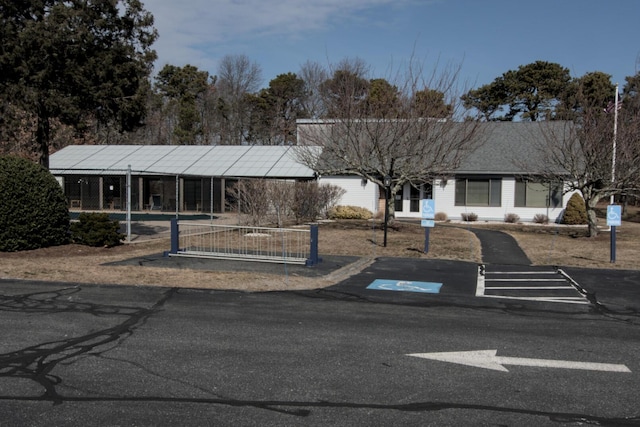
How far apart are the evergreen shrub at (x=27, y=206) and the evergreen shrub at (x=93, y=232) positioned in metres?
0.51

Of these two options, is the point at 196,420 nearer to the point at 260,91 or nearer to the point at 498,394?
the point at 498,394

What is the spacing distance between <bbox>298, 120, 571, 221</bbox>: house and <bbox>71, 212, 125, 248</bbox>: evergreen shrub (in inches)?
648

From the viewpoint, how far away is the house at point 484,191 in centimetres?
2880

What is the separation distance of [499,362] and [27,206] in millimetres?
12170

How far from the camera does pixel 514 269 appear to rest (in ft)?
44.3

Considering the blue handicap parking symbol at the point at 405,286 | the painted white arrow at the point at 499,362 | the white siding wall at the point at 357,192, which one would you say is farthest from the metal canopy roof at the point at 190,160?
the painted white arrow at the point at 499,362

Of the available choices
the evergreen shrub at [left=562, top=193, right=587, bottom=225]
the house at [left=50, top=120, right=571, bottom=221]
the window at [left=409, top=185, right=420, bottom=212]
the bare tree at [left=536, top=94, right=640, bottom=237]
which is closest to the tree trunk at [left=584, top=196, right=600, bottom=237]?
the bare tree at [left=536, top=94, right=640, bottom=237]

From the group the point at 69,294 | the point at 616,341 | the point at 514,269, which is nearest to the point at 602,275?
the point at 514,269

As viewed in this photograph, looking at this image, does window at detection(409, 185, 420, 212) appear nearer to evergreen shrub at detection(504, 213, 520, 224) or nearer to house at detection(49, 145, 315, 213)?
evergreen shrub at detection(504, 213, 520, 224)

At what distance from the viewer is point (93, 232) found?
15.0m

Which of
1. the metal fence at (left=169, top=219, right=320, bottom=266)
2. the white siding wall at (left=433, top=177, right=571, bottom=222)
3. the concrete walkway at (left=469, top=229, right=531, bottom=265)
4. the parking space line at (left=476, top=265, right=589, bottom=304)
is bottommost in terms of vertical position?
the parking space line at (left=476, top=265, right=589, bottom=304)

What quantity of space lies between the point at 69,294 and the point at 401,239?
11.9m

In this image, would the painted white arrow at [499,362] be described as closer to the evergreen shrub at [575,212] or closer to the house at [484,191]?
the house at [484,191]

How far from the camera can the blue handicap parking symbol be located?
10.3 meters
